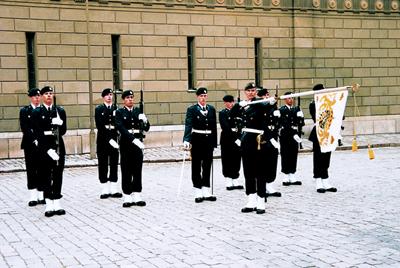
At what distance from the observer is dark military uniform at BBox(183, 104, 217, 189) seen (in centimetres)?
1226

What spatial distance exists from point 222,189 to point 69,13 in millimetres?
11293

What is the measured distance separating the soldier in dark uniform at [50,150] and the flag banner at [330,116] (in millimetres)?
4926

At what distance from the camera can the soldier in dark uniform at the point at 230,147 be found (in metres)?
14.0

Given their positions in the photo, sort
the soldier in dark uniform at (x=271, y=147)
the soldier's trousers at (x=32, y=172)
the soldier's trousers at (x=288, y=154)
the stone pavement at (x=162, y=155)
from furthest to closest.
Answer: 1. the stone pavement at (x=162, y=155)
2. the soldier's trousers at (x=288, y=154)
3. the soldier's trousers at (x=32, y=172)
4. the soldier in dark uniform at (x=271, y=147)

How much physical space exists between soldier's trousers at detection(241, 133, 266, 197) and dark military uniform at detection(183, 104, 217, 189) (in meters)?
1.59

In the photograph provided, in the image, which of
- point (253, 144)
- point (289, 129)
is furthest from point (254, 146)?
point (289, 129)

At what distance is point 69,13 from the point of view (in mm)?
21969

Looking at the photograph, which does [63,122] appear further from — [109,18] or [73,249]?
[109,18]

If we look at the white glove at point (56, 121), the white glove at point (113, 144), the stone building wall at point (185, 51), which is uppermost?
the stone building wall at point (185, 51)

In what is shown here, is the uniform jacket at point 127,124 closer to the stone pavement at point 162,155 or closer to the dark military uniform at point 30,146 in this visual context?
the dark military uniform at point 30,146

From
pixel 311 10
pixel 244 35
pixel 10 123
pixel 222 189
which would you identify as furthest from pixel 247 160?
pixel 311 10

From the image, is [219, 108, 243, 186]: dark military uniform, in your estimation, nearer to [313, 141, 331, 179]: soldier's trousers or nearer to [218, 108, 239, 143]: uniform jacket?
[218, 108, 239, 143]: uniform jacket

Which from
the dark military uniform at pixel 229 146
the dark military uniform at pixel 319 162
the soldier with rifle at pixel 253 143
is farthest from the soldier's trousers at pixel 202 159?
the dark military uniform at pixel 319 162

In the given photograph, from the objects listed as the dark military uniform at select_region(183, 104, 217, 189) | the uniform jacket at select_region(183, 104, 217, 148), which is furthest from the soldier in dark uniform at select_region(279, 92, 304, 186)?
the dark military uniform at select_region(183, 104, 217, 189)
